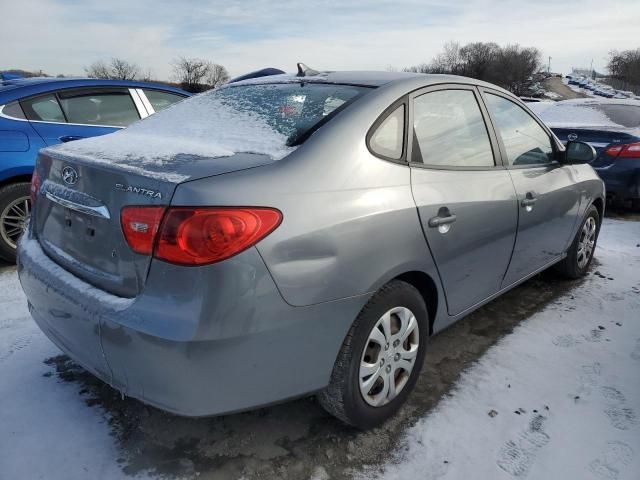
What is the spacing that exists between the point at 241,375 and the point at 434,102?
158 cm

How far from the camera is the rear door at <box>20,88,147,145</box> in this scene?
4.23 meters

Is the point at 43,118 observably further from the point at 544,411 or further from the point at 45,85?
Result: the point at 544,411

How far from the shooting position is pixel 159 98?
5137 millimetres

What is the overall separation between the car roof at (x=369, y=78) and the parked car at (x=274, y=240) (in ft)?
0.07

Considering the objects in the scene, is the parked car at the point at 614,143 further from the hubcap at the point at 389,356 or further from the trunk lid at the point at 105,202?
the trunk lid at the point at 105,202

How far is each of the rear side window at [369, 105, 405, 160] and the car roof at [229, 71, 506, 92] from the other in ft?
0.68

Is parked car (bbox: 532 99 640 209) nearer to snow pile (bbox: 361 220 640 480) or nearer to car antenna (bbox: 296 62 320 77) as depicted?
snow pile (bbox: 361 220 640 480)


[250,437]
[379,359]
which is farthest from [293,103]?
[250,437]

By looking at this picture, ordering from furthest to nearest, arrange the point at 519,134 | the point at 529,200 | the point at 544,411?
the point at 519,134 → the point at 529,200 → the point at 544,411

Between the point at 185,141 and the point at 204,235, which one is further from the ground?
the point at 185,141

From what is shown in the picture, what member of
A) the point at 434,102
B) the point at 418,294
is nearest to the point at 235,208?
the point at 418,294

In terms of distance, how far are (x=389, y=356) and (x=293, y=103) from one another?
1.19 metres

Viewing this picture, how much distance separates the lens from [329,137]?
6.35ft

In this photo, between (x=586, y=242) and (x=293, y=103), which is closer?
(x=293, y=103)
